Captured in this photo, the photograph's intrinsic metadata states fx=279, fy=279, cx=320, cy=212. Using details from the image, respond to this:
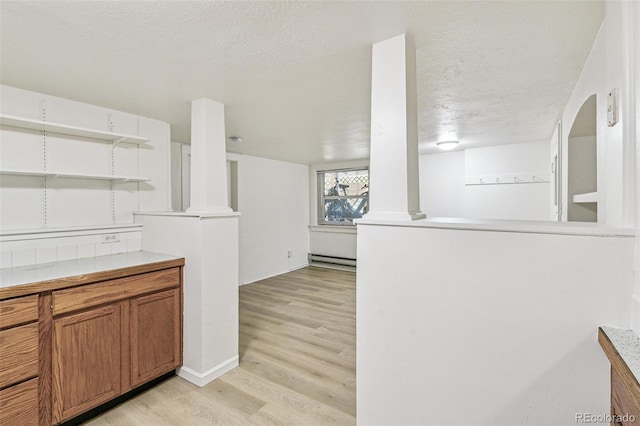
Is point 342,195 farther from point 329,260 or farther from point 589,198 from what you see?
point 589,198

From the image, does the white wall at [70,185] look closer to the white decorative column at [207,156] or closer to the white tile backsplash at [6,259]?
the white tile backsplash at [6,259]

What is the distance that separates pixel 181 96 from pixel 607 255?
102 inches

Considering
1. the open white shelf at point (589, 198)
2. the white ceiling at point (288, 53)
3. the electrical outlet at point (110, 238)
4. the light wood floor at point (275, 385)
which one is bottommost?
the light wood floor at point (275, 385)

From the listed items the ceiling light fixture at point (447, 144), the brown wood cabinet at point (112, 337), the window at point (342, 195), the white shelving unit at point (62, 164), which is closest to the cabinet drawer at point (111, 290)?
the brown wood cabinet at point (112, 337)

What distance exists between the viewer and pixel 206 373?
208cm

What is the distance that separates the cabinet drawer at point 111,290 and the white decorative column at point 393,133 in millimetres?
1605

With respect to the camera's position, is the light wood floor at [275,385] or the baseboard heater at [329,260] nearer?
the light wood floor at [275,385]

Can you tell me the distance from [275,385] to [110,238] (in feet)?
6.03

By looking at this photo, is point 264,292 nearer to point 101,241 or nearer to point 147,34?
point 101,241

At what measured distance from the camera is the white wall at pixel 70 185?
6.44ft

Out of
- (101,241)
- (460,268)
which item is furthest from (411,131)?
(101,241)

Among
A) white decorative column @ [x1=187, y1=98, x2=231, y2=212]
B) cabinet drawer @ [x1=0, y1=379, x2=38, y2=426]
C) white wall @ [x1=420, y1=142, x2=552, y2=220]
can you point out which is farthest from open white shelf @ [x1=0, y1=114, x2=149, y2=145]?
white wall @ [x1=420, y1=142, x2=552, y2=220]

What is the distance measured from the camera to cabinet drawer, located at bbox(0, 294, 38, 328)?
4.54 feet

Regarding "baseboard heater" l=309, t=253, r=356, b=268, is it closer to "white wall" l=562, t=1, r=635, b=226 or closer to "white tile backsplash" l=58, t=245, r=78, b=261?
"white tile backsplash" l=58, t=245, r=78, b=261
